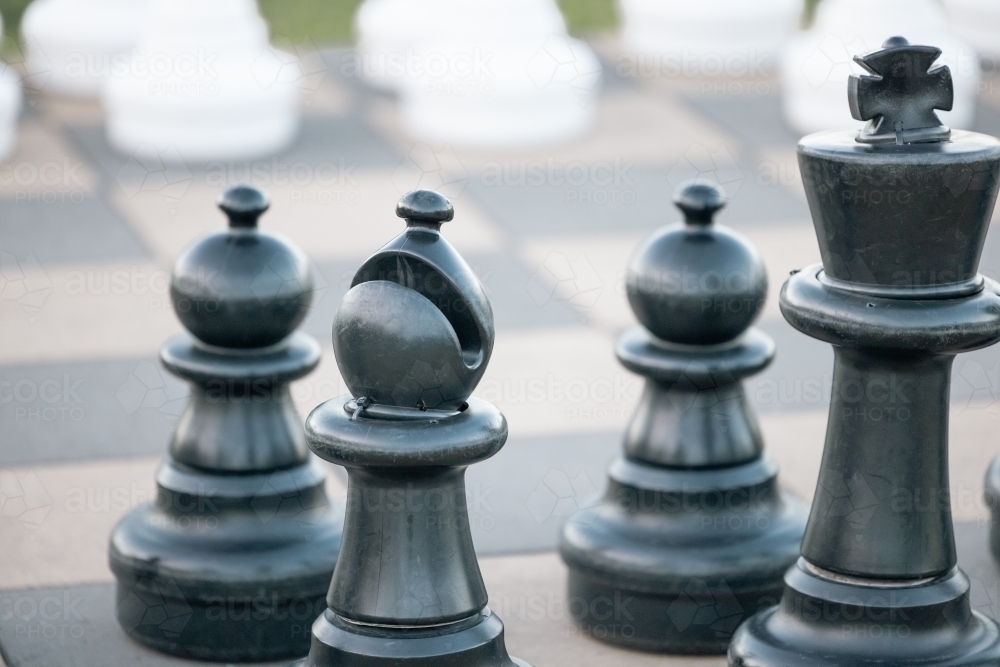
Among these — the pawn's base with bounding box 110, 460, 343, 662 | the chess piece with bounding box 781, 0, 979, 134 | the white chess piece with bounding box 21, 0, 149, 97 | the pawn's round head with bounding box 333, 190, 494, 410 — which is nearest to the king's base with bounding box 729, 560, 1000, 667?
the pawn's round head with bounding box 333, 190, 494, 410

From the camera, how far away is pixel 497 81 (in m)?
5.27

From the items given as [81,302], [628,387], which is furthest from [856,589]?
[81,302]

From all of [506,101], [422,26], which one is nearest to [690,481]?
[506,101]

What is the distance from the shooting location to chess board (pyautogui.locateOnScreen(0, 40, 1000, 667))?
2395mm

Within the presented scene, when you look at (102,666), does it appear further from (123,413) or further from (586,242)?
(586,242)

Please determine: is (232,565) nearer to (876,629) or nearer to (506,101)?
(876,629)

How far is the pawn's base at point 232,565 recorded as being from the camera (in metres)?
2.06

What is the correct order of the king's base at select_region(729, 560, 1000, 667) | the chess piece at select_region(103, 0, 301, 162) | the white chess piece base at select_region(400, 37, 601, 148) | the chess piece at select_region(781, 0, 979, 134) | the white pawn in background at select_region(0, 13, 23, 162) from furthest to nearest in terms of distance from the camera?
the chess piece at select_region(781, 0, 979, 134) < the white chess piece base at select_region(400, 37, 601, 148) < the chess piece at select_region(103, 0, 301, 162) < the white pawn in background at select_region(0, 13, 23, 162) < the king's base at select_region(729, 560, 1000, 667)

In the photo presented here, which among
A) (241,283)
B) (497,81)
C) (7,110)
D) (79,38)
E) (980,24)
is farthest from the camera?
(980,24)

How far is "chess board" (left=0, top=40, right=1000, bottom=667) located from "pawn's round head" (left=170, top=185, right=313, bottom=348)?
1.47 feet

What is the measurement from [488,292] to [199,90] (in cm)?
168

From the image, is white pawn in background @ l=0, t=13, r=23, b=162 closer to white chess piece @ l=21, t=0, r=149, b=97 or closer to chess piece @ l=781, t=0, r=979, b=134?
white chess piece @ l=21, t=0, r=149, b=97

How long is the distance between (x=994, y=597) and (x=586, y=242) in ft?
7.13

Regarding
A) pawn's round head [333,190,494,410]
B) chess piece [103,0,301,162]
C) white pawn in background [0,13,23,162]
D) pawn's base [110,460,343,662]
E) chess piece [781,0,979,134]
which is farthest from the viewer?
chess piece [781,0,979,134]
